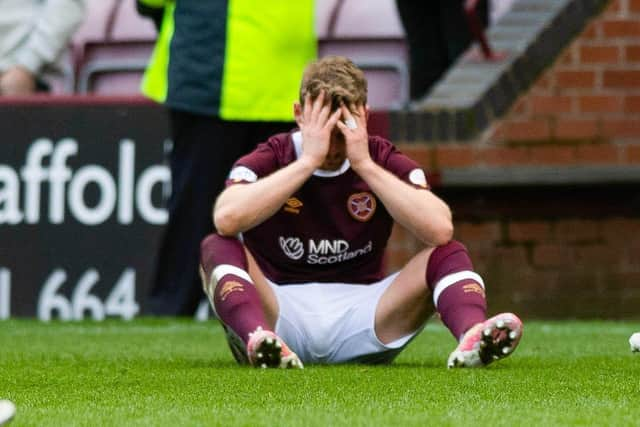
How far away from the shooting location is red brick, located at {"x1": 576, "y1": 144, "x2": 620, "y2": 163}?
336 inches

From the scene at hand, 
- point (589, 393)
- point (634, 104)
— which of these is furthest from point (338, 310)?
point (634, 104)

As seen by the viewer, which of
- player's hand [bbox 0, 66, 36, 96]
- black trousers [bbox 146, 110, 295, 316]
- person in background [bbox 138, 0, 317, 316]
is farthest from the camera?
player's hand [bbox 0, 66, 36, 96]

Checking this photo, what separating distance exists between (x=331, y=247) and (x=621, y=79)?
3807 millimetres

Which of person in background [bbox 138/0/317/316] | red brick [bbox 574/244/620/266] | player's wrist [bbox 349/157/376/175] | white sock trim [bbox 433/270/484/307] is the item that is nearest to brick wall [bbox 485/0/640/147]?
red brick [bbox 574/244/620/266]

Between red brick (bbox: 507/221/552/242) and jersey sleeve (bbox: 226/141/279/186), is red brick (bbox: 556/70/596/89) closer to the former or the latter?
red brick (bbox: 507/221/552/242)

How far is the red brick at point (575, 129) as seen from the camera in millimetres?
8539

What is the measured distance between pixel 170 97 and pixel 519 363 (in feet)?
8.93

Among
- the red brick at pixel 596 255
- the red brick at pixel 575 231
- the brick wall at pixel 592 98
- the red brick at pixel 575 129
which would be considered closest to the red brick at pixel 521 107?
the brick wall at pixel 592 98

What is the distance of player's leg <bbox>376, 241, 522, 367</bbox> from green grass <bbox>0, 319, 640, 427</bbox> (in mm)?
77

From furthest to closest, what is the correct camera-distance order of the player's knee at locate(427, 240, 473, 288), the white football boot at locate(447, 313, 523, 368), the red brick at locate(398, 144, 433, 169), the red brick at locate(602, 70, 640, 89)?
the red brick at locate(602, 70, 640, 89) < the red brick at locate(398, 144, 433, 169) < the player's knee at locate(427, 240, 473, 288) < the white football boot at locate(447, 313, 523, 368)

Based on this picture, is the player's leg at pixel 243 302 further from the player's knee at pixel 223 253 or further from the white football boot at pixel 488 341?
the white football boot at pixel 488 341

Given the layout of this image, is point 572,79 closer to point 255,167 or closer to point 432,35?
point 432,35

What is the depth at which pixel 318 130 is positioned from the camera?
5168mm

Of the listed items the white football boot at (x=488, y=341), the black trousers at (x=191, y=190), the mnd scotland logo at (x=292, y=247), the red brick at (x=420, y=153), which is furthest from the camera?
the red brick at (x=420, y=153)
